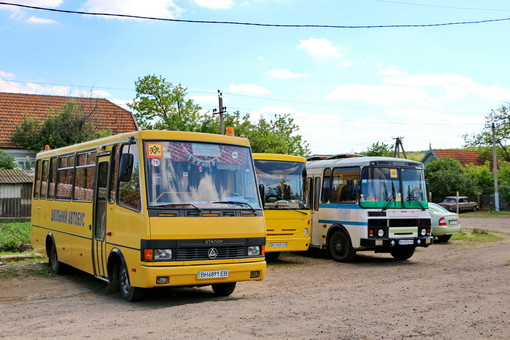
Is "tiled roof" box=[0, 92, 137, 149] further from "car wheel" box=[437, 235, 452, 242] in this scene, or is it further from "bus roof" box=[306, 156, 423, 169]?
"bus roof" box=[306, 156, 423, 169]

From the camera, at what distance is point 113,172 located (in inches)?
420

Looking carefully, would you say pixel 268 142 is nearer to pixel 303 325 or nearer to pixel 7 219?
pixel 7 219

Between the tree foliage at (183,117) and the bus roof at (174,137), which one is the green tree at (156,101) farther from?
the bus roof at (174,137)

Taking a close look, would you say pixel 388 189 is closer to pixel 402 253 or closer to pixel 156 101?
pixel 402 253

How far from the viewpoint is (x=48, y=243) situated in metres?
14.4

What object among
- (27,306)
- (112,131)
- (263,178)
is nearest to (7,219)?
(112,131)

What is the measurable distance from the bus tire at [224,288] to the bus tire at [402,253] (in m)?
7.52

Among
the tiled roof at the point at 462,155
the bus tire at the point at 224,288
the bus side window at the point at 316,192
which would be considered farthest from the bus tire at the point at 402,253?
the tiled roof at the point at 462,155

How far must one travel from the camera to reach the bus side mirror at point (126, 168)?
9.57m

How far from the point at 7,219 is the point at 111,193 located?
1998cm

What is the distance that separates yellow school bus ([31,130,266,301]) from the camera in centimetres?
928

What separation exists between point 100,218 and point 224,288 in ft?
8.51

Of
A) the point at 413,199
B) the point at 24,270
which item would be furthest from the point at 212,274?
the point at 413,199

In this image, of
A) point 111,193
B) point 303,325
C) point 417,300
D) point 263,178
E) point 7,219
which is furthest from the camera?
point 7,219
